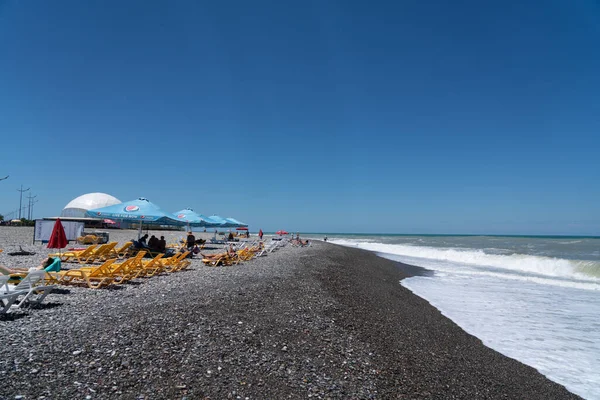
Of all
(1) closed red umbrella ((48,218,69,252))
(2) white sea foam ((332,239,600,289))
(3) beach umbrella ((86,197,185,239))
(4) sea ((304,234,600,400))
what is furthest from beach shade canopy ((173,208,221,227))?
(2) white sea foam ((332,239,600,289))

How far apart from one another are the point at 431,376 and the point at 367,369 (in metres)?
0.96

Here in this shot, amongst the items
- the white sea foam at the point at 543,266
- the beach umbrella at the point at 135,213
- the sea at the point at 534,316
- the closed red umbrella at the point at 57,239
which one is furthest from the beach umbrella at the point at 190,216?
the white sea foam at the point at 543,266

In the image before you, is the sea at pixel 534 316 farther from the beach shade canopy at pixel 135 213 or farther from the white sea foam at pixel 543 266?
→ the beach shade canopy at pixel 135 213

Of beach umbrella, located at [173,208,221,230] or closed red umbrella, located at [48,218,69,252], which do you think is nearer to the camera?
closed red umbrella, located at [48,218,69,252]

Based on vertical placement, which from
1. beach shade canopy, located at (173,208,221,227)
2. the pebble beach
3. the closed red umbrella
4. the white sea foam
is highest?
beach shade canopy, located at (173,208,221,227)

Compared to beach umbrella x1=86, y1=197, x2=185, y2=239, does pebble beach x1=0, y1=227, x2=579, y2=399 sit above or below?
below

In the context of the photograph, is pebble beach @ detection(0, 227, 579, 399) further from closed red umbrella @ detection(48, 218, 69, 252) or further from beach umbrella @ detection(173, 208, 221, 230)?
beach umbrella @ detection(173, 208, 221, 230)

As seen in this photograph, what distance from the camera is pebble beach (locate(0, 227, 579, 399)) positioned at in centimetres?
365

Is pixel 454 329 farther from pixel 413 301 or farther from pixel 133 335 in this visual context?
pixel 133 335

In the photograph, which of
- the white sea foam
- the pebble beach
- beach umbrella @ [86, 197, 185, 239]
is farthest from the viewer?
the white sea foam

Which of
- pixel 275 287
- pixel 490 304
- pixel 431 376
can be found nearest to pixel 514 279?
pixel 490 304

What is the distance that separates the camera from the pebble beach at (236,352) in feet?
12.0

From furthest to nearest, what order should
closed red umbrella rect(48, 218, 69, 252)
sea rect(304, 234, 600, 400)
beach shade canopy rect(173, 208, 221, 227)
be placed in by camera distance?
beach shade canopy rect(173, 208, 221, 227), closed red umbrella rect(48, 218, 69, 252), sea rect(304, 234, 600, 400)

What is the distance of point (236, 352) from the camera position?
452 centimetres
